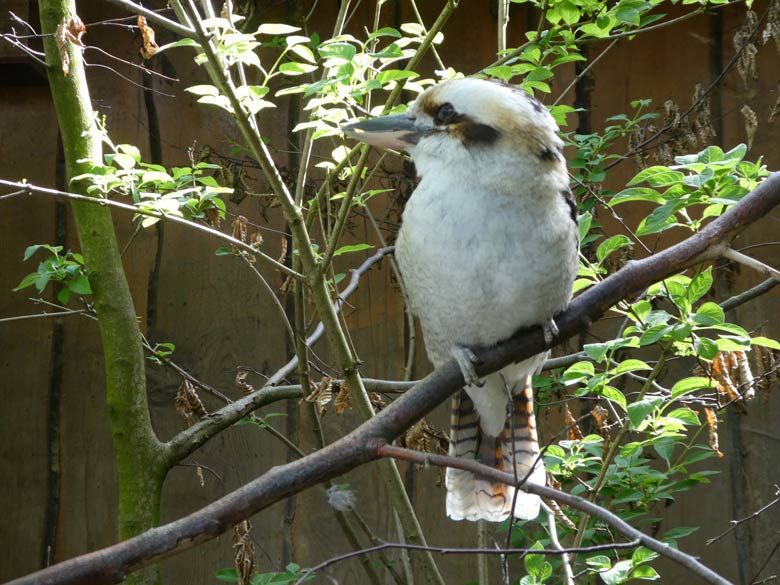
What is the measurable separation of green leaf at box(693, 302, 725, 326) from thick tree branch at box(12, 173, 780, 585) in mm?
118

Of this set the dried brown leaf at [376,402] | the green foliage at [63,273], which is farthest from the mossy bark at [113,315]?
the dried brown leaf at [376,402]

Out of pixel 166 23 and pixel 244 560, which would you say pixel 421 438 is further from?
pixel 166 23

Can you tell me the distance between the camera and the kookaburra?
72.6 inches

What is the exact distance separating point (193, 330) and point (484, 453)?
136 centimetres

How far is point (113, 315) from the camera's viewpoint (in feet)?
7.68

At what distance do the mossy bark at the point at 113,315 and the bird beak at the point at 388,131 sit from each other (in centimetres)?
82

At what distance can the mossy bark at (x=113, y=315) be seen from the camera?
2.31 meters

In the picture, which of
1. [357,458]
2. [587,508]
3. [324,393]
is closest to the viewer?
[587,508]

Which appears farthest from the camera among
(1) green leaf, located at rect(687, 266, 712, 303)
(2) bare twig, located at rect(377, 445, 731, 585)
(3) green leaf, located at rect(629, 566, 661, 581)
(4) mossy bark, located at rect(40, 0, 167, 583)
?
(4) mossy bark, located at rect(40, 0, 167, 583)

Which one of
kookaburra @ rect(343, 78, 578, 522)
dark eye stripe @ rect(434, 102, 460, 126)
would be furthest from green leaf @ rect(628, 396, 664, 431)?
dark eye stripe @ rect(434, 102, 460, 126)

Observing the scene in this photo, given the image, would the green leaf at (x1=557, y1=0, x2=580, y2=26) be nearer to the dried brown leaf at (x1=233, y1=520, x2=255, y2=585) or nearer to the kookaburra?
the kookaburra

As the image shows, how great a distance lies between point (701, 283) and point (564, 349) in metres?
1.39

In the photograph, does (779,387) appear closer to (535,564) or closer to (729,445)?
(729,445)

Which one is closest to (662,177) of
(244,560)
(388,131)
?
(388,131)
